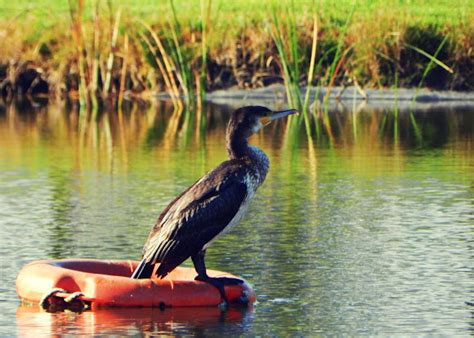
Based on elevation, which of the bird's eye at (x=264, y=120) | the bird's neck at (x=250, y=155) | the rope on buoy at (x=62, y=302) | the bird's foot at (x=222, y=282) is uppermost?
the bird's eye at (x=264, y=120)

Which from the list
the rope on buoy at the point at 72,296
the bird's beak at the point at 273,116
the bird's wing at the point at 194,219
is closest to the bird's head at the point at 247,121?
the bird's beak at the point at 273,116

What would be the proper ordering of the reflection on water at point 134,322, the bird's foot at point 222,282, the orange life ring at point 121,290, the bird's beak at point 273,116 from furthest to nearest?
the bird's beak at point 273,116, the bird's foot at point 222,282, the orange life ring at point 121,290, the reflection on water at point 134,322

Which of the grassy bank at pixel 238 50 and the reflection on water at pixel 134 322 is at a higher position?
the grassy bank at pixel 238 50

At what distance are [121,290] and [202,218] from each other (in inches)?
27.4

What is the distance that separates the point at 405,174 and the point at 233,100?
34.3 feet

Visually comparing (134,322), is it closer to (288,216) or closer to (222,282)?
(222,282)

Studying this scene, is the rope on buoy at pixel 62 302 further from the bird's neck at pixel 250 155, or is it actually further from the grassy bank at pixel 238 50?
the grassy bank at pixel 238 50

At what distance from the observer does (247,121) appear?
10.1 meters

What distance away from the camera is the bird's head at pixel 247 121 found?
33.2 feet

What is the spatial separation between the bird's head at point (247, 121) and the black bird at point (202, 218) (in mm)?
233

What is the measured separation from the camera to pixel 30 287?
31.7 feet

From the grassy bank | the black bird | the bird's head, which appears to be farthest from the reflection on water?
the grassy bank

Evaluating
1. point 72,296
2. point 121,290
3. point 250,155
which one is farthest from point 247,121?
point 72,296

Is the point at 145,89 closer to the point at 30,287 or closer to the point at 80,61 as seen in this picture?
the point at 80,61
